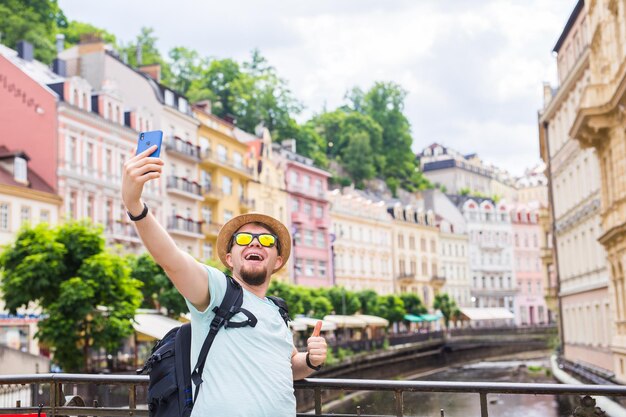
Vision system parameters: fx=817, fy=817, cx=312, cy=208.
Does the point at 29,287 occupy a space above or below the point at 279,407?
above

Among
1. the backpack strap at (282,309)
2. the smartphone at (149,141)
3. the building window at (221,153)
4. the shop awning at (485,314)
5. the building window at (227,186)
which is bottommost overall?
the shop awning at (485,314)

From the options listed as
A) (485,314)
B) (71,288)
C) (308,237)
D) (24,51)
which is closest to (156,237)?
(71,288)

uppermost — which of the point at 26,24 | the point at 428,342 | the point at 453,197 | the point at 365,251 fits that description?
the point at 26,24

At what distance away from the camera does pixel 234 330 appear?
3881 millimetres

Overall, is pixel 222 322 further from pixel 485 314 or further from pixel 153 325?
pixel 485 314

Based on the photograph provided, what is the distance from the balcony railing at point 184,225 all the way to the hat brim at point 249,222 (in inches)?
1718

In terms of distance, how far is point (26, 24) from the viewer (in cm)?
6234

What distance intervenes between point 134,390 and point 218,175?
50.7m

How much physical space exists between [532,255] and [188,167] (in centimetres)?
6568

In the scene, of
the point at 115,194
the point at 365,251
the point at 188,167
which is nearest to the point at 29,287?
the point at 115,194

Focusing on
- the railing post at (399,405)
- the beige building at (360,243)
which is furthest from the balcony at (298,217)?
the railing post at (399,405)

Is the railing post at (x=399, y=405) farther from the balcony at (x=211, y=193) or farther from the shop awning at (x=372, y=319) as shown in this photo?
the shop awning at (x=372, y=319)

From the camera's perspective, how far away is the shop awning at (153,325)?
3152cm

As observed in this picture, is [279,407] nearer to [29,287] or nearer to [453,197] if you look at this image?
[29,287]
